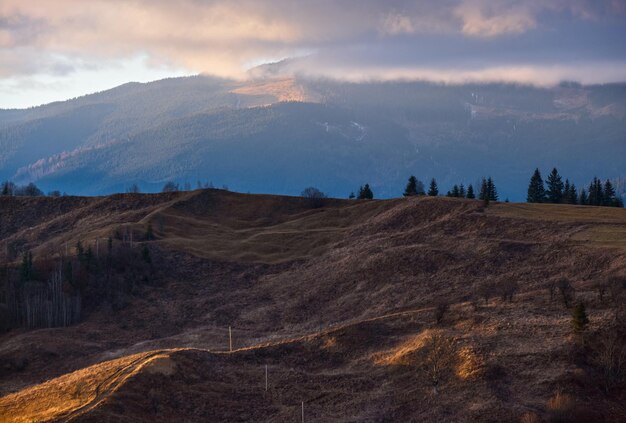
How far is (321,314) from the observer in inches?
2906

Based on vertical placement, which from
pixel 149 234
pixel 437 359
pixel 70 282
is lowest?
pixel 437 359

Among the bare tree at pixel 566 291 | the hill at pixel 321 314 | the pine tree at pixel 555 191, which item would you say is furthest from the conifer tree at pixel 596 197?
the bare tree at pixel 566 291

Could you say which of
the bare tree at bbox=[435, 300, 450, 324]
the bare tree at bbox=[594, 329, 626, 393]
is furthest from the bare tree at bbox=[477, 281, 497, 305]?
the bare tree at bbox=[594, 329, 626, 393]

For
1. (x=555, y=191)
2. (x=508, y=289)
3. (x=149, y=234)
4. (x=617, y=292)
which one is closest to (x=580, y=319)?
(x=617, y=292)

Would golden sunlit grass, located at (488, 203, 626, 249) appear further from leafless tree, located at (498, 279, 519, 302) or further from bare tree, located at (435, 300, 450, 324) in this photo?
bare tree, located at (435, 300, 450, 324)

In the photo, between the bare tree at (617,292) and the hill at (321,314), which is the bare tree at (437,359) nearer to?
the hill at (321,314)

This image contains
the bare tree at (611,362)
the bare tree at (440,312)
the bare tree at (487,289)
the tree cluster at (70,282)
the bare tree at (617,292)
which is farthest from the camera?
the tree cluster at (70,282)

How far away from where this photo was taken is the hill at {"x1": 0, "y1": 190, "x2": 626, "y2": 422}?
44.9m

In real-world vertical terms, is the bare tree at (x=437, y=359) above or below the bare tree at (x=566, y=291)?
below

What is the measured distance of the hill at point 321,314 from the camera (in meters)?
Result: 44.9

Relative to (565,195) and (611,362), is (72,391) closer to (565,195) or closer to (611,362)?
(611,362)

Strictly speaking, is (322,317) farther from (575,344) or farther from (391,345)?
(575,344)

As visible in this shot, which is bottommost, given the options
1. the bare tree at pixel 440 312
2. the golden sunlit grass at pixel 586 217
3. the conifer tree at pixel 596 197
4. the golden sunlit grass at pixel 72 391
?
the golden sunlit grass at pixel 72 391

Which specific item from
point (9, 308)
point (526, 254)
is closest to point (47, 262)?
point (9, 308)
